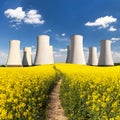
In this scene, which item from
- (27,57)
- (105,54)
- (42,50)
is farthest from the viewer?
(27,57)

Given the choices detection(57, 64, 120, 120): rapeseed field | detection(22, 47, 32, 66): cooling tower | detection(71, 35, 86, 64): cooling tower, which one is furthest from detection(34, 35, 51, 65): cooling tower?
A: detection(57, 64, 120, 120): rapeseed field

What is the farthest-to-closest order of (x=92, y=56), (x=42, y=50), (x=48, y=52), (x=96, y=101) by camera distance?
(x=92, y=56) < (x=48, y=52) < (x=42, y=50) < (x=96, y=101)

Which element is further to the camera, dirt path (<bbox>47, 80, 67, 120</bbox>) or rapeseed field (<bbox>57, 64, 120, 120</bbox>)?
dirt path (<bbox>47, 80, 67, 120</bbox>)

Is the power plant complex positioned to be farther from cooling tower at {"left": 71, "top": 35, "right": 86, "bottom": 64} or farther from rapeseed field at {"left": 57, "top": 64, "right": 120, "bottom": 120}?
rapeseed field at {"left": 57, "top": 64, "right": 120, "bottom": 120}

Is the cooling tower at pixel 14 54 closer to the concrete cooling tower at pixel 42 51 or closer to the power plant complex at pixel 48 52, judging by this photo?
the power plant complex at pixel 48 52

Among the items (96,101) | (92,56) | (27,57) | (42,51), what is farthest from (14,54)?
(96,101)

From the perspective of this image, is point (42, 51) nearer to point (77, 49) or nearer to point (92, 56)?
point (77, 49)

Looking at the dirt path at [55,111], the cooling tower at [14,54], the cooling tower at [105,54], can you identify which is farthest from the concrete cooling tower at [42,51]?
the dirt path at [55,111]
